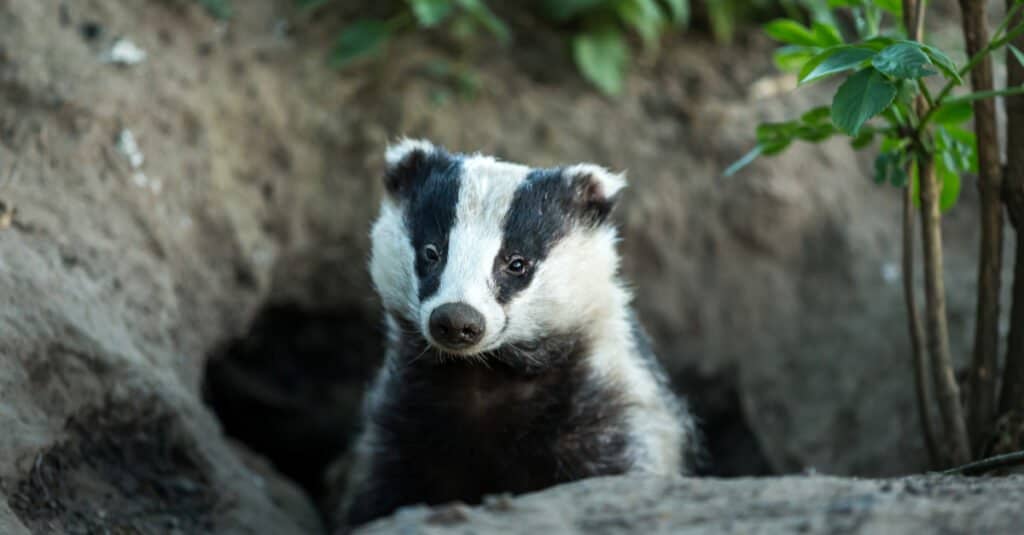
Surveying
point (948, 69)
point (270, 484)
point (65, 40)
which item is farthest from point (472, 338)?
point (65, 40)

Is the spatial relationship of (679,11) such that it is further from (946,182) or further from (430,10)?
(946,182)

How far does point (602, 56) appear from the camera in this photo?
559cm

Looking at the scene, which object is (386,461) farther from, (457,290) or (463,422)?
(457,290)

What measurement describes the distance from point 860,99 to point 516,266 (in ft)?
4.10

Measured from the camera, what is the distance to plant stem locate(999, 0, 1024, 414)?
11.2 feet

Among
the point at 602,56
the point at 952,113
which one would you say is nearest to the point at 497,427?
the point at 952,113

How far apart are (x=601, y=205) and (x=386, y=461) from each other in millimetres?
1239

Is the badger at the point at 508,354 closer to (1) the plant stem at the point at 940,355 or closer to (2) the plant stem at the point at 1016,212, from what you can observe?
(1) the plant stem at the point at 940,355

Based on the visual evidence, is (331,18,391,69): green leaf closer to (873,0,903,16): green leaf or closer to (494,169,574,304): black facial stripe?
(494,169,574,304): black facial stripe

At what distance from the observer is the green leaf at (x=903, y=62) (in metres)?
2.81

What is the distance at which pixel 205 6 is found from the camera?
5.11 metres

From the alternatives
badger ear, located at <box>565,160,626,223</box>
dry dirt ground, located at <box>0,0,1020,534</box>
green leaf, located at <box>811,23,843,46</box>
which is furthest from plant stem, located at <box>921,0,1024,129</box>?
dry dirt ground, located at <box>0,0,1020,534</box>

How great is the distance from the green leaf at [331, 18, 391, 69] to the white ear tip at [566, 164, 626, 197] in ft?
5.80

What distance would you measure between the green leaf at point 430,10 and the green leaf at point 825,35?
2258mm
